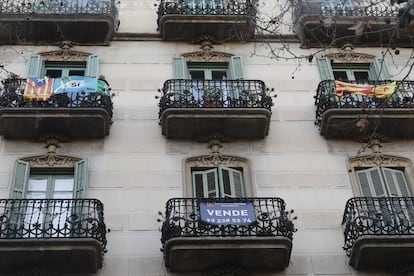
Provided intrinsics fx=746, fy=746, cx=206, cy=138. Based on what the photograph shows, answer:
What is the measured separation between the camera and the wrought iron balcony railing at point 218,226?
516 inches

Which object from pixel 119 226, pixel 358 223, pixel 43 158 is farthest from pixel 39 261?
pixel 358 223

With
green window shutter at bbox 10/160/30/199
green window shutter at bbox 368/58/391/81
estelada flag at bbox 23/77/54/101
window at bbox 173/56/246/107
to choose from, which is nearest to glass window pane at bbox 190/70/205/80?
window at bbox 173/56/246/107

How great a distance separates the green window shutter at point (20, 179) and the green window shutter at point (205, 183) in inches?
131

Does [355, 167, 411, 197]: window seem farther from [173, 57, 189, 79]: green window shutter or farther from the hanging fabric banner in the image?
the hanging fabric banner

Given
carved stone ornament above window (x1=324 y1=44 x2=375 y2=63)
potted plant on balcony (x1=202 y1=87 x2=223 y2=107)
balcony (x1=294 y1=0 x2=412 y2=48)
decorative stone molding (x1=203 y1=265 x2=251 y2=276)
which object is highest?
balcony (x1=294 y1=0 x2=412 y2=48)

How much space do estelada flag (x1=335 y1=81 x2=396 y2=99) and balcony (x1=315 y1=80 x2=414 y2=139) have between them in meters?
0.07

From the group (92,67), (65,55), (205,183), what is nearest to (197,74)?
(92,67)

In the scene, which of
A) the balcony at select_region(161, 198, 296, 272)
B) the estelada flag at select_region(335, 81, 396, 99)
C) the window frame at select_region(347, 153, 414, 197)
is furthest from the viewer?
the estelada flag at select_region(335, 81, 396, 99)

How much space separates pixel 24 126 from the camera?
50.6ft

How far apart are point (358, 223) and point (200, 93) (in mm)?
4680

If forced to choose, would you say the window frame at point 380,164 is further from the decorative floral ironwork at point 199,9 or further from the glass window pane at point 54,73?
the glass window pane at point 54,73

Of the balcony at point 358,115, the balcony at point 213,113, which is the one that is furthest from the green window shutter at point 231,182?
the balcony at point 358,115

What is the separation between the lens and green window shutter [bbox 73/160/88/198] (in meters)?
14.6

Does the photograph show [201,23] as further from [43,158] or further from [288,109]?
[43,158]
